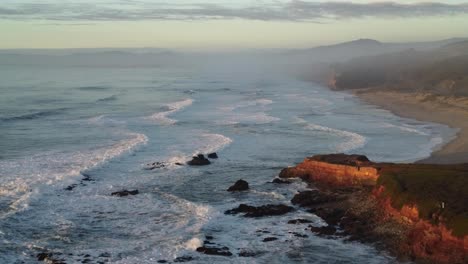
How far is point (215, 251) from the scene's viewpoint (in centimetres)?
2480

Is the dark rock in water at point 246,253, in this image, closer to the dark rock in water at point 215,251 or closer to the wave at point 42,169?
the dark rock in water at point 215,251

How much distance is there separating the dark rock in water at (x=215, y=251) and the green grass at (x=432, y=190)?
8.71m

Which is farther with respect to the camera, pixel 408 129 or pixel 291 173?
pixel 408 129

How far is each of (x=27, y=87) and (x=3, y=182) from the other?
279ft

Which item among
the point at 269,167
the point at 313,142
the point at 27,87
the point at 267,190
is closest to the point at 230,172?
the point at 269,167

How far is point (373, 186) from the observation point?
32.2 m

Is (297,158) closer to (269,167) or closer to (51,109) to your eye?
(269,167)

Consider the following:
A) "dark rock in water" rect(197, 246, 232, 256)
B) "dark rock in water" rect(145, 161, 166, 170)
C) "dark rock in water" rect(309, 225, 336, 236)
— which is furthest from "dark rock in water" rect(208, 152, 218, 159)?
"dark rock in water" rect(197, 246, 232, 256)

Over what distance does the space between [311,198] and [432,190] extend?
6907 mm

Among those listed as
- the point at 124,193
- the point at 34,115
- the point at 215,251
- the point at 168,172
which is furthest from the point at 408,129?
the point at 34,115

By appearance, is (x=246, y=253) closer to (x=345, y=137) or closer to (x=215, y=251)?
(x=215, y=251)

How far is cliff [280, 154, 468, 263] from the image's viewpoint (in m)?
23.8

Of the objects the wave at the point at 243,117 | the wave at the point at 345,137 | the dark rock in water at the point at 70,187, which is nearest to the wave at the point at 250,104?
the wave at the point at 243,117

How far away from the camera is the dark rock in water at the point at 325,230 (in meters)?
26.8
